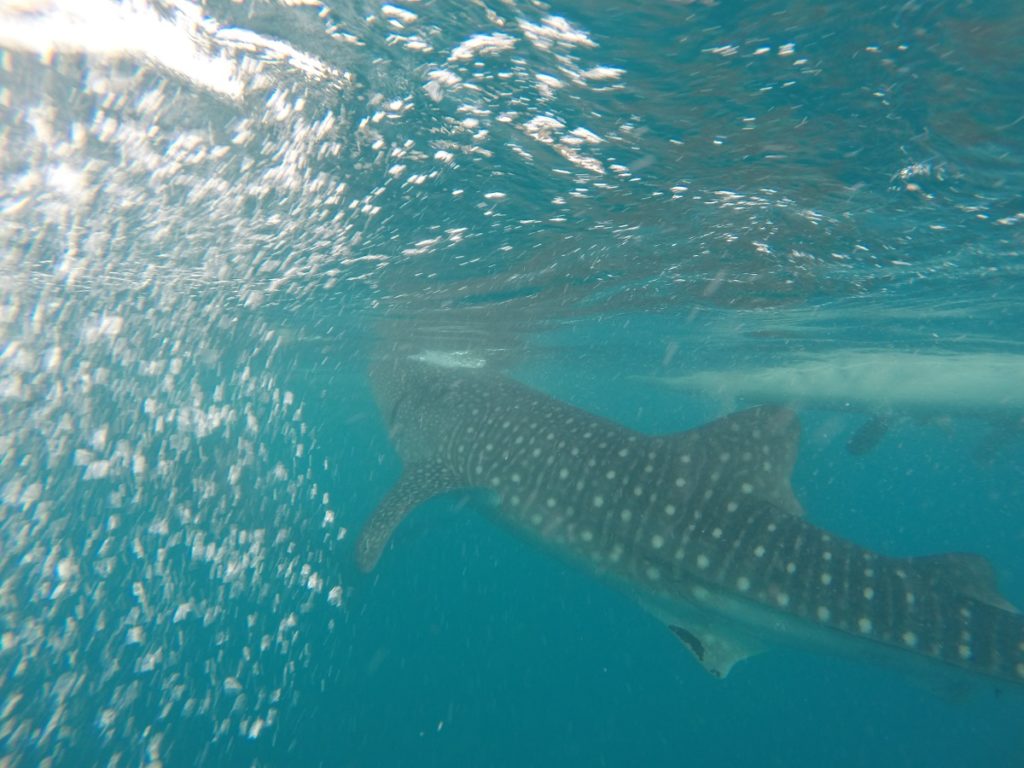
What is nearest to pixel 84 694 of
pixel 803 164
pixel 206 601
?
pixel 206 601

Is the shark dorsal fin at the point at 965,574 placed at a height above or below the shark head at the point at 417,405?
above

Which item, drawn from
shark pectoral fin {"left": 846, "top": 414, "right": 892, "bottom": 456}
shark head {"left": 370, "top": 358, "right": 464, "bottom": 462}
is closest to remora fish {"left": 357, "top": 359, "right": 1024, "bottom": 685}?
shark head {"left": 370, "top": 358, "right": 464, "bottom": 462}

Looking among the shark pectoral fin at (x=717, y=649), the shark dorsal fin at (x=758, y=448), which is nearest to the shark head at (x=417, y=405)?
the shark dorsal fin at (x=758, y=448)

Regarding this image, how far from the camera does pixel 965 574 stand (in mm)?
5027

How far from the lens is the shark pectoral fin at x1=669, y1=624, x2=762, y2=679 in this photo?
6.29 metres

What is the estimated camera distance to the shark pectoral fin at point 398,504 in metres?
8.48

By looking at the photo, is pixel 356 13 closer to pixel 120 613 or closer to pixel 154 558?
pixel 120 613

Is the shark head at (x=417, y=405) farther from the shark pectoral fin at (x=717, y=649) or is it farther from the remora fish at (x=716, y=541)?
the shark pectoral fin at (x=717, y=649)

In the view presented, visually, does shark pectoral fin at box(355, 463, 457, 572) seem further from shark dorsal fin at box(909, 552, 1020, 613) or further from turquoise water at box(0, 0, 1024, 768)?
shark dorsal fin at box(909, 552, 1020, 613)

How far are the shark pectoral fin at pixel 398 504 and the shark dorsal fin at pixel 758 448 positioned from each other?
430 centimetres

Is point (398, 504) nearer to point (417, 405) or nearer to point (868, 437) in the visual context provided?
point (417, 405)

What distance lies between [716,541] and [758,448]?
126 centimetres

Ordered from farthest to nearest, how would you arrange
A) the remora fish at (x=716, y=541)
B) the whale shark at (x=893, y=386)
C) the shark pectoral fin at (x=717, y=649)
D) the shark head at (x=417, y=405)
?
the whale shark at (x=893, y=386), the shark head at (x=417, y=405), the shark pectoral fin at (x=717, y=649), the remora fish at (x=716, y=541)

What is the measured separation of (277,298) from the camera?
16.8m
